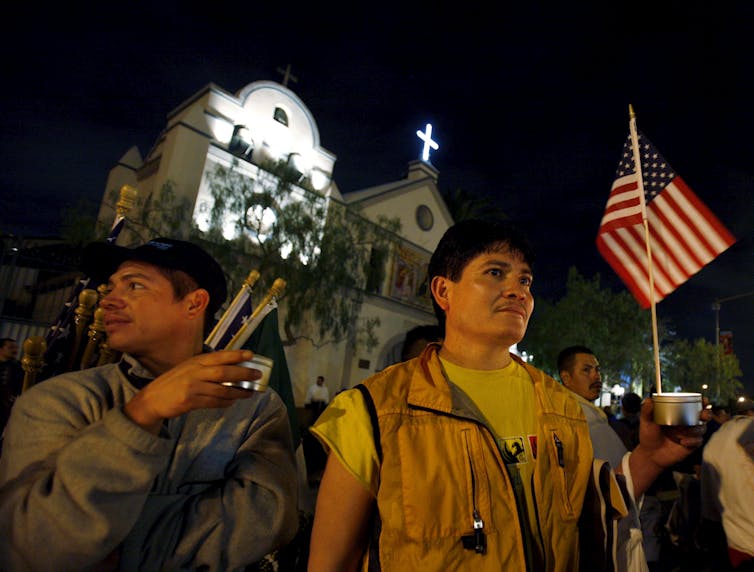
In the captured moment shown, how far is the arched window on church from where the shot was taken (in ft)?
70.1

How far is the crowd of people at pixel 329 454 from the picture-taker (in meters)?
1.33

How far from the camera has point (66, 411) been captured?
157 cm

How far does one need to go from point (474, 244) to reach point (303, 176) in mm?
19739

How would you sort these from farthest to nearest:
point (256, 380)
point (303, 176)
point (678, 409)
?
point (303, 176) → point (678, 409) → point (256, 380)

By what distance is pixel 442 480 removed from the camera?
5.74ft

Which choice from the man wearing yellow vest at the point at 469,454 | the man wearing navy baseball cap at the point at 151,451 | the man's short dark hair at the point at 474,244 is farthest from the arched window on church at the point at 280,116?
the man wearing yellow vest at the point at 469,454

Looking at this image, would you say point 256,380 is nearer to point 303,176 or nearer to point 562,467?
point 562,467

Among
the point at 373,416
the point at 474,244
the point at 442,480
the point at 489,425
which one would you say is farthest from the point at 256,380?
the point at 474,244

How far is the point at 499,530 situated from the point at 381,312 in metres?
21.4

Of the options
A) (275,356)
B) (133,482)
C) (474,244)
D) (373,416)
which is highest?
(474,244)

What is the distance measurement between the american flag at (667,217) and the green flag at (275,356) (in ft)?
9.45

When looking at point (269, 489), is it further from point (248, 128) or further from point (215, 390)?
point (248, 128)

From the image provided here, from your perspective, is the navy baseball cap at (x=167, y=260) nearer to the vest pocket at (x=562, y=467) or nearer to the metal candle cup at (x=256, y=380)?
the metal candle cup at (x=256, y=380)

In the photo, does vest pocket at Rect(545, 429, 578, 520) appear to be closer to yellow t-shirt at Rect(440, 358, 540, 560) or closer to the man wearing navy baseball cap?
yellow t-shirt at Rect(440, 358, 540, 560)
